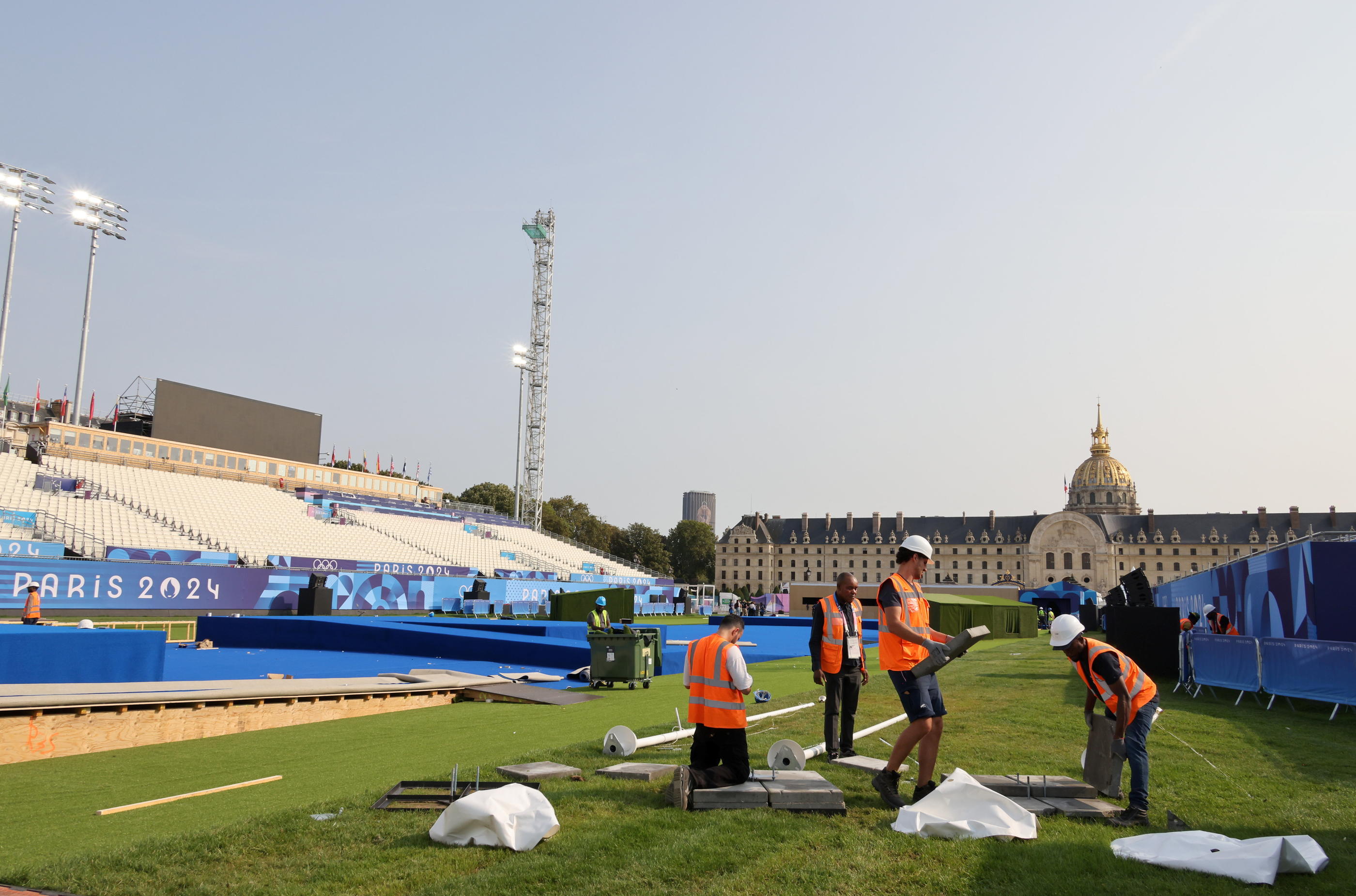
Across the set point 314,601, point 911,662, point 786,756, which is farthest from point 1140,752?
point 314,601

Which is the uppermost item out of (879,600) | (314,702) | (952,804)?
(879,600)

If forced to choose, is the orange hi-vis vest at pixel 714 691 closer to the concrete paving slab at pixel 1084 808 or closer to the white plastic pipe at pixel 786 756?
the white plastic pipe at pixel 786 756

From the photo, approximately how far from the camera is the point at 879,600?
638 cm

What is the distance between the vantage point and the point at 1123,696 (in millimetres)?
6074

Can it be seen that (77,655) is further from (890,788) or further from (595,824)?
(890,788)

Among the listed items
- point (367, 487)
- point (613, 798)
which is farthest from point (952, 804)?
point (367, 487)

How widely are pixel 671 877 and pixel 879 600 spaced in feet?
8.76

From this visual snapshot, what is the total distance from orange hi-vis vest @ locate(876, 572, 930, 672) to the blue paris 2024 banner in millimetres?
29717

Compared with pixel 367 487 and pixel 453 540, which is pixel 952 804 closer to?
pixel 453 540

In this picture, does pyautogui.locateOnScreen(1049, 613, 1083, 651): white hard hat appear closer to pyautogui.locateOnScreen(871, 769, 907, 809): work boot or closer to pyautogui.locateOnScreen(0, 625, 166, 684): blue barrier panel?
pyautogui.locateOnScreen(871, 769, 907, 809): work boot

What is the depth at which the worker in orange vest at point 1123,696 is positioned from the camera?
19.5 feet

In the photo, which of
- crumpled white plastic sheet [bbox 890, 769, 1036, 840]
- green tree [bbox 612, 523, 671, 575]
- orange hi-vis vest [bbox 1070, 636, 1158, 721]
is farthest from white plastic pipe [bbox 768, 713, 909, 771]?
green tree [bbox 612, 523, 671, 575]

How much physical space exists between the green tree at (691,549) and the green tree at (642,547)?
9868mm

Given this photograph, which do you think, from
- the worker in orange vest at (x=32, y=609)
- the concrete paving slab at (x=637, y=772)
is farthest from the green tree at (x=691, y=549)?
the concrete paving slab at (x=637, y=772)
